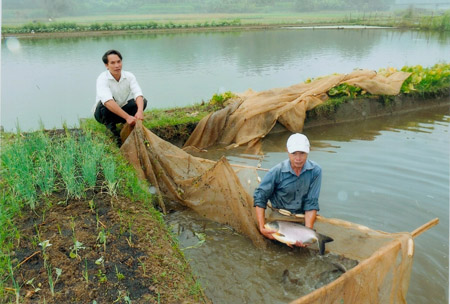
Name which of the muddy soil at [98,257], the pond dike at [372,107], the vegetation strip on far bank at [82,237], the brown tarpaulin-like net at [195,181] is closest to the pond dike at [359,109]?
the pond dike at [372,107]

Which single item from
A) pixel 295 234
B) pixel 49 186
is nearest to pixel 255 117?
pixel 295 234

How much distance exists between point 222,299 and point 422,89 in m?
7.40

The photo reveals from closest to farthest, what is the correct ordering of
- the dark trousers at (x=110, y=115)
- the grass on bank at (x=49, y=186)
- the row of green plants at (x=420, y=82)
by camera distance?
the grass on bank at (x=49, y=186) → the dark trousers at (x=110, y=115) → the row of green plants at (x=420, y=82)

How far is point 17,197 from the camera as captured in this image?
335cm

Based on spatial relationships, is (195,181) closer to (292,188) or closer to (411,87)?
(292,188)

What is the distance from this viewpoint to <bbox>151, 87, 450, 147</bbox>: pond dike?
6.58m

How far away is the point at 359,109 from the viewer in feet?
26.2

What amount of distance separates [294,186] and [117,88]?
10.2 ft

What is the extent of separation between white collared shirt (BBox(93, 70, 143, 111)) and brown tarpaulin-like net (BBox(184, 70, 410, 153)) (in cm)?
130

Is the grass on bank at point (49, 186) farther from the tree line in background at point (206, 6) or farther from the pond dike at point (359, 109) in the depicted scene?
the tree line in background at point (206, 6)

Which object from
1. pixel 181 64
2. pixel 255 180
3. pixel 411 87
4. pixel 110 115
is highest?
pixel 110 115

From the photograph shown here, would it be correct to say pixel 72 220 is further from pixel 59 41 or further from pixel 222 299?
pixel 59 41

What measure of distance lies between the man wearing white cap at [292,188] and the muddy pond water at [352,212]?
1.39ft

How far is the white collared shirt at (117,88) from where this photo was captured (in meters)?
5.08
